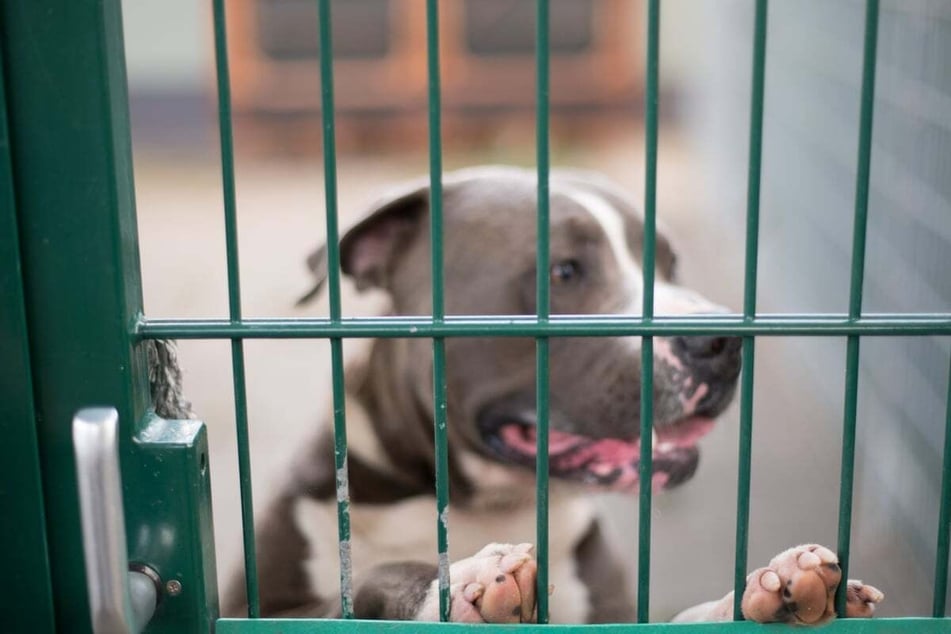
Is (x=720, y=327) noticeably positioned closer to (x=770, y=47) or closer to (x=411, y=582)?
(x=411, y=582)

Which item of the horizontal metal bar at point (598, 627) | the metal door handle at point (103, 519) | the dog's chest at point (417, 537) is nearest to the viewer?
the metal door handle at point (103, 519)

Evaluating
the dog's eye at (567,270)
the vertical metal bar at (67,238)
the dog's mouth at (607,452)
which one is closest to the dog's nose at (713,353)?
the dog's mouth at (607,452)

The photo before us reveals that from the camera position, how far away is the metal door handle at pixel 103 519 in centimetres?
92

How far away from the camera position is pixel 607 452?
2135 millimetres

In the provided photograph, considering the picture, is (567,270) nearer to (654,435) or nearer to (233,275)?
(654,435)

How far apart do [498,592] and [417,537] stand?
769 millimetres

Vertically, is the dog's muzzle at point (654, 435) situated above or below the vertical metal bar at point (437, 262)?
below

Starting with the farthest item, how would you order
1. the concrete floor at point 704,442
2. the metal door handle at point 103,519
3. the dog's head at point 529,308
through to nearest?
the dog's head at point 529,308
the concrete floor at point 704,442
the metal door handle at point 103,519

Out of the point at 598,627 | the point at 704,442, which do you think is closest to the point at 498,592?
the point at 598,627

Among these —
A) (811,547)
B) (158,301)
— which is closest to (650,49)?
(811,547)

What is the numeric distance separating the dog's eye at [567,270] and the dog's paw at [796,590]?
42.8 inches

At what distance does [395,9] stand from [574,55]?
3.99ft

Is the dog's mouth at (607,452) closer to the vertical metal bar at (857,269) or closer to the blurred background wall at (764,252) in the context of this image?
the blurred background wall at (764,252)

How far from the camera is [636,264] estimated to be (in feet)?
7.41
